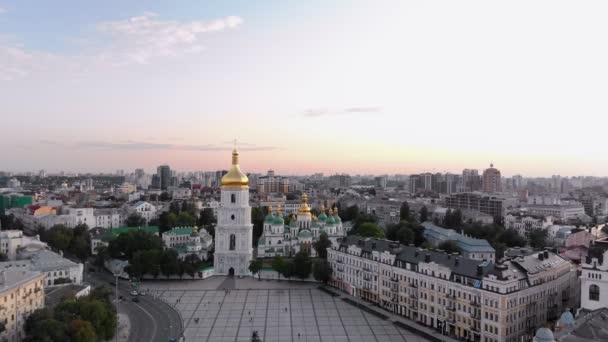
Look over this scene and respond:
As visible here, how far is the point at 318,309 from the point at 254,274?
14125 mm

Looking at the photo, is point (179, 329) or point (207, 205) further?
point (207, 205)

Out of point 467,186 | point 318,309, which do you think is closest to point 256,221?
point 318,309

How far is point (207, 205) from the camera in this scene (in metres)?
107

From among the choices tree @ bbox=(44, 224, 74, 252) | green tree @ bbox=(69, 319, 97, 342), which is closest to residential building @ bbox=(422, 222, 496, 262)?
green tree @ bbox=(69, 319, 97, 342)

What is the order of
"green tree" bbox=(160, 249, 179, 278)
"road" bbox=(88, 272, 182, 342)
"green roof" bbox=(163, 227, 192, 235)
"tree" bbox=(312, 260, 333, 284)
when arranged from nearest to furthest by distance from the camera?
"road" bbox=(88, 272, 182, 342), "tree" bbox=(312, 260, 333, 284), "green tree" bbox=(160, 249, 179, 278), "green roof" bbox=(163, 227, 192, 235)

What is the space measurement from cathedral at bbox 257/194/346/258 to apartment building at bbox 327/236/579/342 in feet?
53.8

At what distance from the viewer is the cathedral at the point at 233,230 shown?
57812 millimetres

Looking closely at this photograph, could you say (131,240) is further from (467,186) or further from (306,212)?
(467,186)

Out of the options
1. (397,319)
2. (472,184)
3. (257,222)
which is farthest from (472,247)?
(472,184)

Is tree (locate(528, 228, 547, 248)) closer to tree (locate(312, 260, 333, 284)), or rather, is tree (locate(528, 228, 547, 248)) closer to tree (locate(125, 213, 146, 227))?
tree (locate(312, 260, 333, 284))

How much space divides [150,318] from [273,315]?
984 cm

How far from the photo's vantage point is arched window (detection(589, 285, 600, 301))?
110 ft

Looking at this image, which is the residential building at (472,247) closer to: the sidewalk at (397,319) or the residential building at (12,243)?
the sidewalk at (397,319)

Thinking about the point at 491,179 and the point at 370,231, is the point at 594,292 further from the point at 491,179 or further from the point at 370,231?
the point at 491,179
